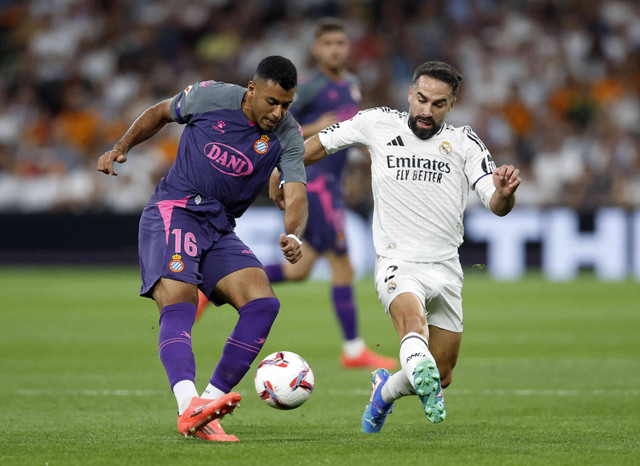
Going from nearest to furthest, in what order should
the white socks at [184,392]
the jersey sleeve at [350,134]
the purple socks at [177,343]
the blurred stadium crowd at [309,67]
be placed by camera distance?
the white socks at [184,392]
the purple socks at [177,343]
the jersey sleeve at [350,134]
the blurred stadium crowd at [309,67]

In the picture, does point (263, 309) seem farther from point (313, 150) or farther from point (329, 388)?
point (329, 388)

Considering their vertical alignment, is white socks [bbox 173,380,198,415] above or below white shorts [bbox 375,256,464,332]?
below

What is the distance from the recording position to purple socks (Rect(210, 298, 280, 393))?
5750mm

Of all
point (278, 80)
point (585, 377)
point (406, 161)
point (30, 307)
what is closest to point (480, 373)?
point (585, 377)

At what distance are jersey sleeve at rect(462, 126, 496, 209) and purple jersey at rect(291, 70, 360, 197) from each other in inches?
133

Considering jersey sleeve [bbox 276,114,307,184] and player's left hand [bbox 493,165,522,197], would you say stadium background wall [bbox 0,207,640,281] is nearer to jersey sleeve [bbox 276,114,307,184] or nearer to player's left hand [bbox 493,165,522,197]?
jersey sleeve [bbox 276,114,307,184]

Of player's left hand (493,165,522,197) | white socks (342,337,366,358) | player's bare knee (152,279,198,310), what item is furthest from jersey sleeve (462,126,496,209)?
white socks (342,337,366,358)

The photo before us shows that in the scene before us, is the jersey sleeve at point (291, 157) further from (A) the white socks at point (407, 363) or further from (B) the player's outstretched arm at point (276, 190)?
(A) the white socks at point (407, 363)

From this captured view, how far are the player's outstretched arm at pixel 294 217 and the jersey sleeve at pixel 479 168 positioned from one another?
99 centimetres

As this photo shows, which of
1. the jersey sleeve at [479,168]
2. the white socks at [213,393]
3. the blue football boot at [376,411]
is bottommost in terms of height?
the blue football boot at [376,411]

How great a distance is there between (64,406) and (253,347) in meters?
1.96

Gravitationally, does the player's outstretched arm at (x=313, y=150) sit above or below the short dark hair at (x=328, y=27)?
below

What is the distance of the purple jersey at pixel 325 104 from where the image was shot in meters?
9.62

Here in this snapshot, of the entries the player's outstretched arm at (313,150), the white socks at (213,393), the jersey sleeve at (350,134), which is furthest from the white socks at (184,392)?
the jersey sleeve at (350,134)
